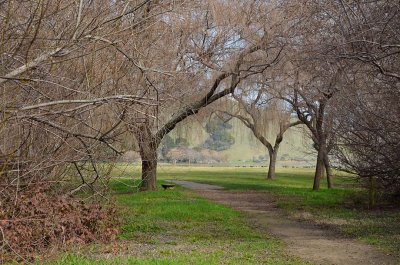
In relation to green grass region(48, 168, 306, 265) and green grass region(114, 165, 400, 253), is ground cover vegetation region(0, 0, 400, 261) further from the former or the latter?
green grass region(114, 165, 400, 253)

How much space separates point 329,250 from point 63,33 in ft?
22.9

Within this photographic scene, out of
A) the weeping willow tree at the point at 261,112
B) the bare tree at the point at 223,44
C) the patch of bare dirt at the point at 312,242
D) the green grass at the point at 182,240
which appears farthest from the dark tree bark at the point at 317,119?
the green grass at the point at 182,240

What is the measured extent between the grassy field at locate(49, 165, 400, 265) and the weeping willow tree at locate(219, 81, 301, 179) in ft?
17.8

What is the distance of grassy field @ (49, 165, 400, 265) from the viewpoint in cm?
955

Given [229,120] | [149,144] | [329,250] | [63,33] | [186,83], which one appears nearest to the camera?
[63,33]

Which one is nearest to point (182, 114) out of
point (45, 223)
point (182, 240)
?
point (182, 240)

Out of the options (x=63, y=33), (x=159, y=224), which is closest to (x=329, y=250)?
(x=159, y=224)

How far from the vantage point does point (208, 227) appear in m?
14.5

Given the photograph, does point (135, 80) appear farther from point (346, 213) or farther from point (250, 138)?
point (250, 138)

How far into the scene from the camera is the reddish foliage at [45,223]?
833 centimetres

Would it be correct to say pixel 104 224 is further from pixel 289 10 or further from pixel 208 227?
pixel 289 10

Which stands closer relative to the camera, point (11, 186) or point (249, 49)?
point (11, 186)

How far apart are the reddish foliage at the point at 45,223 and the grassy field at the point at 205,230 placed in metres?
0.47

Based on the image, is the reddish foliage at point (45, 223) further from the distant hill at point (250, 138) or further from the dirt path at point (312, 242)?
the distant hill at point (250, 138)
